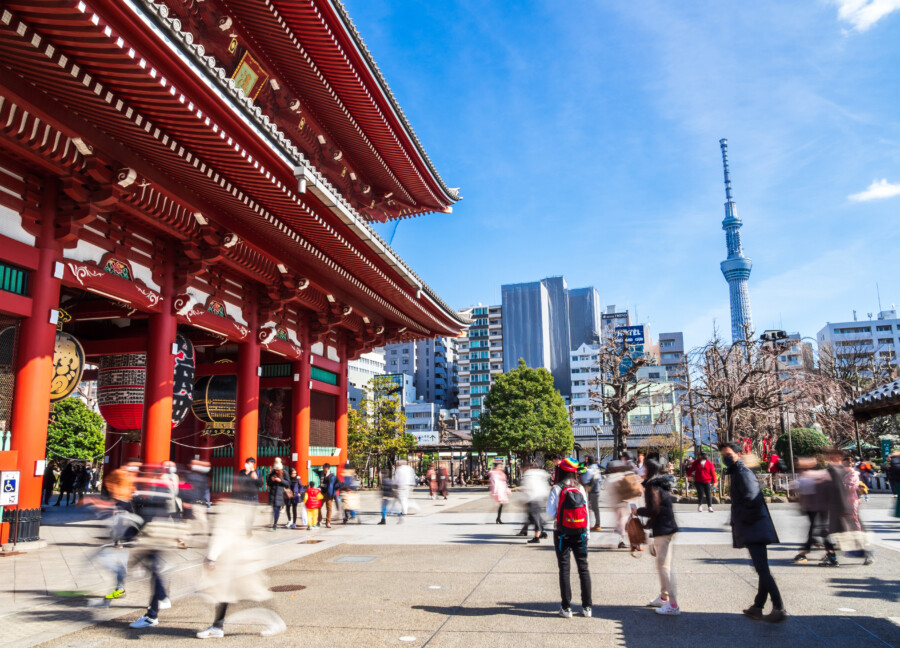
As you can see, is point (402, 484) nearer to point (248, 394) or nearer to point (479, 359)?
point (248, 394)

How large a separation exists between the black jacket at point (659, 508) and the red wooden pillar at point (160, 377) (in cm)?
1132

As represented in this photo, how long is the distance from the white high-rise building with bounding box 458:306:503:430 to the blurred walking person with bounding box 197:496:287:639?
10659 centimetres

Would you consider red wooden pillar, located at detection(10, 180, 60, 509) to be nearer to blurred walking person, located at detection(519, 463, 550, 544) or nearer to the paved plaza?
the paved plaza

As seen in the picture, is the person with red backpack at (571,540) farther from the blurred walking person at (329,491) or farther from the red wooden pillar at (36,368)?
the blurred walking person at (329,491)

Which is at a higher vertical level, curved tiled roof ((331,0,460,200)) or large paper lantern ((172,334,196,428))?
curved tiled roof ((331,0,460,200))

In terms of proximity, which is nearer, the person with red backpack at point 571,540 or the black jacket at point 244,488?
the black jacket at point 244,488

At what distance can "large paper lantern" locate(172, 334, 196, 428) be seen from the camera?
15.5m

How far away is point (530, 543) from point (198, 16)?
544 inches

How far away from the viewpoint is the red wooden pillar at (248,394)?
1823 cm

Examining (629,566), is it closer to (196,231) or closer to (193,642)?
(193,642)

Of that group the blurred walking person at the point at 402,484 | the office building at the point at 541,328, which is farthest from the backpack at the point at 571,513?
the office building at the point at 541,328

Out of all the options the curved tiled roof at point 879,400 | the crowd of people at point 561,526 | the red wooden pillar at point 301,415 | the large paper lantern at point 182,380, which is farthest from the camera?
the red wooden pillar at point 301,415

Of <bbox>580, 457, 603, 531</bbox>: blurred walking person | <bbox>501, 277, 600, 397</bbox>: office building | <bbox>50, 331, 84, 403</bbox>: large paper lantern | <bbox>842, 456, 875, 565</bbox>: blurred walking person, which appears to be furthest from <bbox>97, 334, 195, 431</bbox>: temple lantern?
<bbox>501, 277, 600, 397</bbox>: office building

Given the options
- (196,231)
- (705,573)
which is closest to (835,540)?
(705,573)
